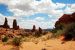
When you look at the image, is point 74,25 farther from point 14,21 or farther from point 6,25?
point 6,25

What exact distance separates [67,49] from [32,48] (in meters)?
2.99

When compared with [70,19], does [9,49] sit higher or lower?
lower

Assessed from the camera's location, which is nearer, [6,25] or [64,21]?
[64,21]

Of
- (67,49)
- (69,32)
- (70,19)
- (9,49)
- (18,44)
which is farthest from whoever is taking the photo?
(70,19)

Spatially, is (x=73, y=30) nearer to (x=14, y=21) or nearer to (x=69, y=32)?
(x=69, y=32)

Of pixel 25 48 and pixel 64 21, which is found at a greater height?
pixel 64 21

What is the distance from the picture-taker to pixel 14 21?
71.1 m

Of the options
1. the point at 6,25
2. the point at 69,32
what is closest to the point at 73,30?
the point at 69,32

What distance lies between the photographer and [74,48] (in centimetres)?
1322

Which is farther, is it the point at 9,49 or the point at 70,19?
the point at 70,19

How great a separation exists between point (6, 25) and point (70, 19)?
51232mm

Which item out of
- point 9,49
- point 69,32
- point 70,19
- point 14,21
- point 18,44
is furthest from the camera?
point 14,21

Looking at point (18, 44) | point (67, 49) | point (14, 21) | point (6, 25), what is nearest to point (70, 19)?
point (18, 44)

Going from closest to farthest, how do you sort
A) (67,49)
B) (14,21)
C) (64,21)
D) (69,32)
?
(67,49), (69,32), (64,21), (14,21)
